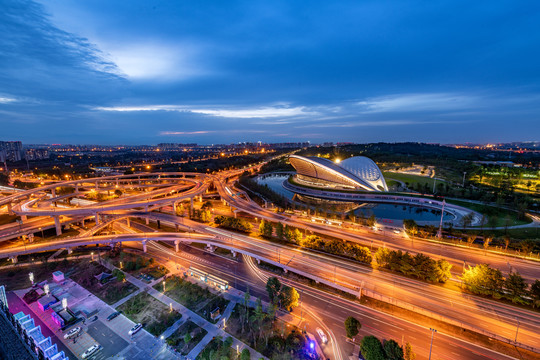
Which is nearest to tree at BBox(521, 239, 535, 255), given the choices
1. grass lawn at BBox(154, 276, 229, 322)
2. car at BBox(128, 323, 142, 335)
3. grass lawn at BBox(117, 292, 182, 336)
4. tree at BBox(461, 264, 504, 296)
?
tree at BBox(461, 264, 504, 296)

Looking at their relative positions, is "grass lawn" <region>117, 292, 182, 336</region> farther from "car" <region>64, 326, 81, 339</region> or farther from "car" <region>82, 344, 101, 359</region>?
"car" <region>64, 326, 81, 339</region>

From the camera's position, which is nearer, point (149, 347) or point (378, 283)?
point (149, 347)

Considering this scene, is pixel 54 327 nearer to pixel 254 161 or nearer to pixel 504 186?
pixel 504 186

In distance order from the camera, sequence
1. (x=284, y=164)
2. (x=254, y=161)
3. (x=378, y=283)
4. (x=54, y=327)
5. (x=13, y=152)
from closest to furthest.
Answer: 1. (x=54, y=327)
2. (x=378, y=283)
3. (x=284, y=164)
4. (x=13, y=152)
5. (x=254, y=161)

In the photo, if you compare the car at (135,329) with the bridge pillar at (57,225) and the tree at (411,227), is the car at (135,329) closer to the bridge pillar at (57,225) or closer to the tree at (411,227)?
the bridge pillar at (57,225)

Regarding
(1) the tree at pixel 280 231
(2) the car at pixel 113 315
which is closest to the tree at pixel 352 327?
(1) the tree at pixel 280 231

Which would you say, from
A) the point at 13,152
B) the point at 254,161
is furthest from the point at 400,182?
the point at 13,152
